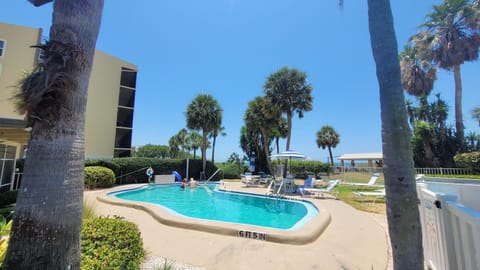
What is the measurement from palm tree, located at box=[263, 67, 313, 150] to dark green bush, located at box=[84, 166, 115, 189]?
13478 millimetres

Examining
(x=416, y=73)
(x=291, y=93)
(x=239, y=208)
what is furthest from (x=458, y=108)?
(x=239, y=208)

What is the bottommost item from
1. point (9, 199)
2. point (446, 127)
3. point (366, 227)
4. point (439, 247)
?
point (366, 227)

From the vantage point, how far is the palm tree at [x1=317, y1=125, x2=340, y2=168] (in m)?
34.6

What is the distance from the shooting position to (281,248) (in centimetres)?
435

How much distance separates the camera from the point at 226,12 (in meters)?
10.1

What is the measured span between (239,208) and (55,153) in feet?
30.4

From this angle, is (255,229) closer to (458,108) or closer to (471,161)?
(471,161)

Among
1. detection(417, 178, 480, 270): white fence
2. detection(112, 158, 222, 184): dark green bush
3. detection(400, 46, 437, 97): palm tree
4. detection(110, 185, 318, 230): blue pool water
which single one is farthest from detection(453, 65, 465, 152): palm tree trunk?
detection(112, 158, 222, 184): dark green bush

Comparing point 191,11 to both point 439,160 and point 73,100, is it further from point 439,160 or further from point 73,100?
point 439,160

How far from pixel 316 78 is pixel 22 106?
59.4 feet

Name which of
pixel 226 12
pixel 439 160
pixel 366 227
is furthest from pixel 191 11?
pixel 439 160

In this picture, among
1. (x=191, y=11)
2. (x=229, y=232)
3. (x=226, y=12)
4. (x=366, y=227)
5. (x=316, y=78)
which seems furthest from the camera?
(x=316, y=78)

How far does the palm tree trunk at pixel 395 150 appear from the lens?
1573mm

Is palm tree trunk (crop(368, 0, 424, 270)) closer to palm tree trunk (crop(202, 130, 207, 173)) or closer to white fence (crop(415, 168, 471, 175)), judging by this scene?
white fence (crop(415, 168, 471, 175))
